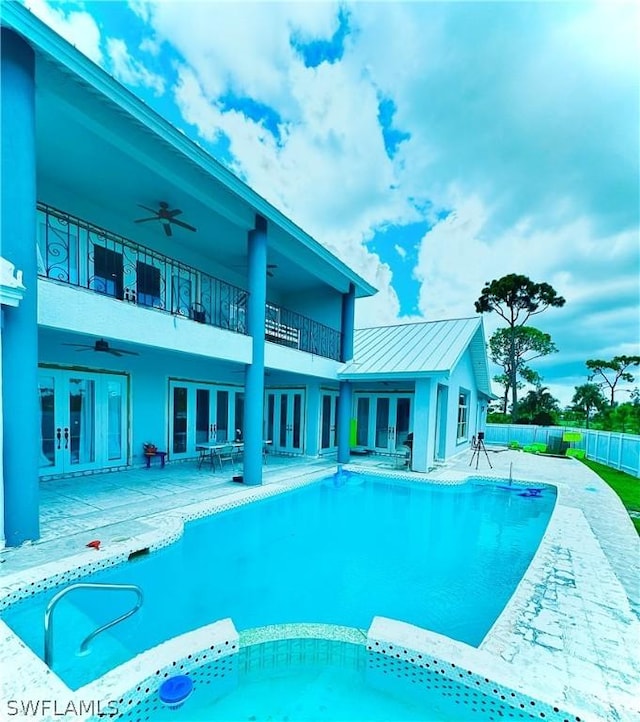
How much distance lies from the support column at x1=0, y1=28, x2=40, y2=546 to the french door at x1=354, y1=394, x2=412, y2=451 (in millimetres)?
13978

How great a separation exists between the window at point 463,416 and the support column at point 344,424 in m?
6.59

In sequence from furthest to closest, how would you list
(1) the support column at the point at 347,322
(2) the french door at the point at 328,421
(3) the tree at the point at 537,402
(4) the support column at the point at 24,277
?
1. (3) the tree at the point at 537,402
2. (2) the french door at the point at 328,421
3. (1) the support column at the point at 347,322
4. (4) the support column at the point at 24,277

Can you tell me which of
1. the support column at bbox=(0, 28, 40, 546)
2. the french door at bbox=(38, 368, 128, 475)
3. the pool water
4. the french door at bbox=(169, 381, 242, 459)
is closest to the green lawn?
the pool water

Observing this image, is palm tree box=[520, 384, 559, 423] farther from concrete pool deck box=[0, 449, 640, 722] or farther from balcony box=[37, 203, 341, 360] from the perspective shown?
balcony box=[37, 203, 341, 360]

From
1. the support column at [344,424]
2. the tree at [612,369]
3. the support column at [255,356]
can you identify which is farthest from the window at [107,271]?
the tree at [612,369]

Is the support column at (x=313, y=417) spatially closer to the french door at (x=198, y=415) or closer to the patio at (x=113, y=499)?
the patio at (x=113, y=499)

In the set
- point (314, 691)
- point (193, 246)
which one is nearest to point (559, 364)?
point (193, 246)

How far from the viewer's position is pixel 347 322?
15.5 m

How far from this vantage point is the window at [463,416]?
59.8ft

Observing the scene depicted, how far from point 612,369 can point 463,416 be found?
3297cm

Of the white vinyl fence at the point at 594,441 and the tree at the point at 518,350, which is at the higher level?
the tree at the point at 518,350

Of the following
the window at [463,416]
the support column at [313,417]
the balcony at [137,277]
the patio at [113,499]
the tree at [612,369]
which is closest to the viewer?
the patio at [113,499]

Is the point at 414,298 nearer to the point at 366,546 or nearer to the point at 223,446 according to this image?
the point at 223,446

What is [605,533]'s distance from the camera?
283 inches
